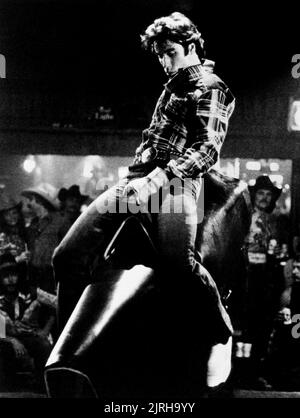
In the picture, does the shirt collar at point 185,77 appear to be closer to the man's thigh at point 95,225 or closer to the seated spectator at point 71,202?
the man's thigh at point 95,225

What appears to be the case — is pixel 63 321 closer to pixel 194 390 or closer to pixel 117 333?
pixel 117 333

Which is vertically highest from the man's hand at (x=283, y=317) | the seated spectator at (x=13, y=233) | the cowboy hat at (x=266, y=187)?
the cowboy hat at (x=266, y=187)

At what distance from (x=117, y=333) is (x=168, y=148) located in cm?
105

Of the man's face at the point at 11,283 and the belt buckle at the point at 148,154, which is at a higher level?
the belt buckle at the point at 148,154

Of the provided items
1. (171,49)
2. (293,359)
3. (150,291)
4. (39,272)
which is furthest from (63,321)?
(171,49)

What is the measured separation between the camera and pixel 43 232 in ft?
10.9

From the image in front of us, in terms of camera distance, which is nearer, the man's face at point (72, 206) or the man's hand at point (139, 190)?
the man's hand at point (139, 190)

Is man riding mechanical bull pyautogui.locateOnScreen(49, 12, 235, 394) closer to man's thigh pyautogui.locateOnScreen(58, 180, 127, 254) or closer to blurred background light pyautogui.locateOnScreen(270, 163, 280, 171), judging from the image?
man's thigh pyautogui.locateOnScreen(58, 180, 127, 254)

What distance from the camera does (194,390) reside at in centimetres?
320

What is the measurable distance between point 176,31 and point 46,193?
46.6 inches

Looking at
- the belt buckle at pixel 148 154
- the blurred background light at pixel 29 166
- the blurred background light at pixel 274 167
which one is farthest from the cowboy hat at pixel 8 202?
the blurred background light at pixel 274 167

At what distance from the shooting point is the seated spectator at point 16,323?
3.29 metres

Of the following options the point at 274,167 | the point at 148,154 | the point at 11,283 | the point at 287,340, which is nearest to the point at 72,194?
the point at 148,154

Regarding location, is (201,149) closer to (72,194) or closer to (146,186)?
(146,186)
